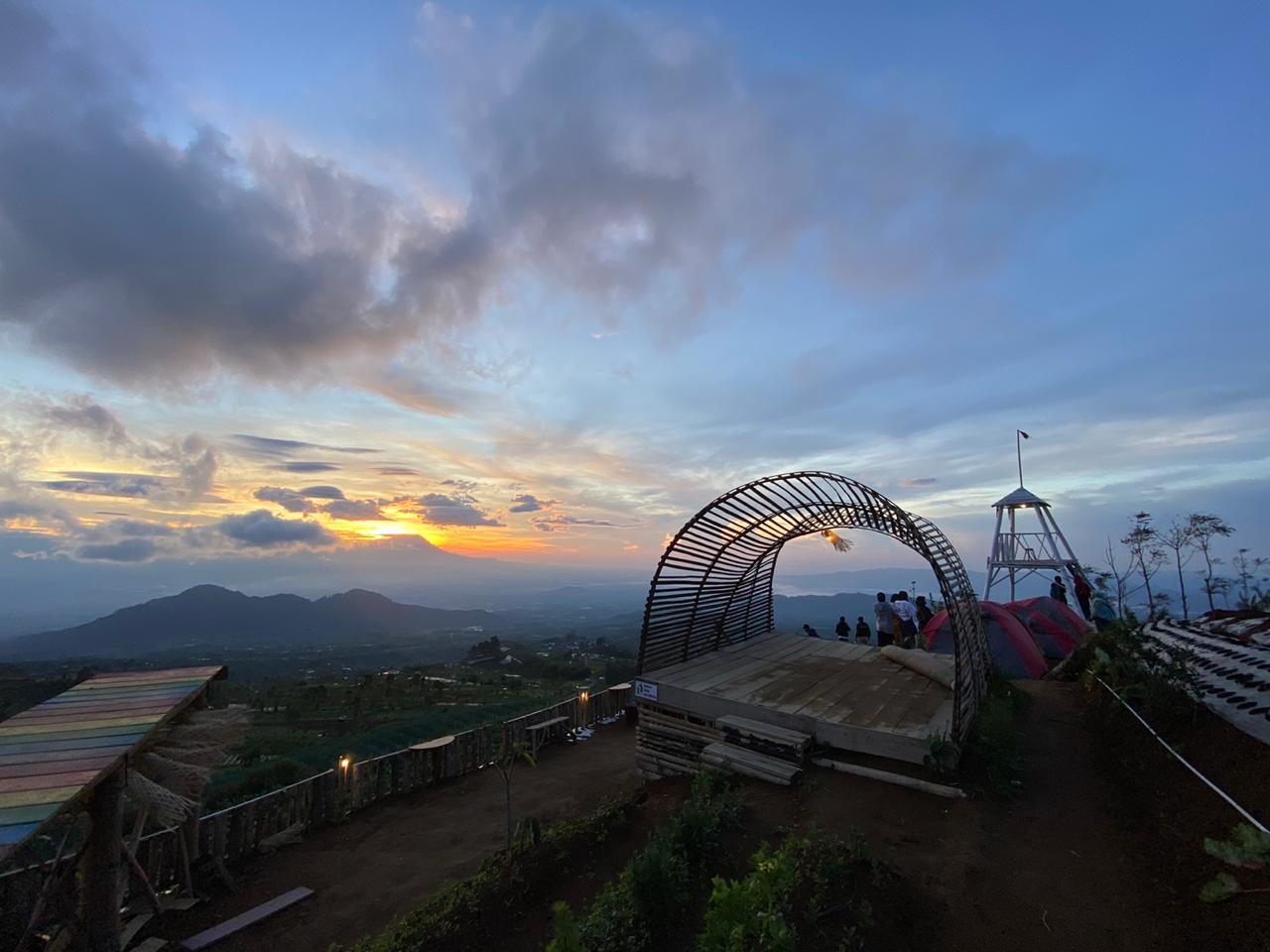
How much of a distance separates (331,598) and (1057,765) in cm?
16303

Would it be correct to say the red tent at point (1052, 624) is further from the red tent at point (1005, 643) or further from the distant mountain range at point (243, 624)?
the distant mountain range at point (243, 624)

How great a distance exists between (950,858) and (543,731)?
854 centimetres

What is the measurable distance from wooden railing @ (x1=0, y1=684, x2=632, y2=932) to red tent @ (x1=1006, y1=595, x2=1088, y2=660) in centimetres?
1415

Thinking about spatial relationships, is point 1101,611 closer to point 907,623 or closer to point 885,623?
point 907,623

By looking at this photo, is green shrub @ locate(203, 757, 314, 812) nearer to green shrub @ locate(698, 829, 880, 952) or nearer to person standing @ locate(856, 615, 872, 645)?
green shrub @ locate(698, 829, 880, 952)

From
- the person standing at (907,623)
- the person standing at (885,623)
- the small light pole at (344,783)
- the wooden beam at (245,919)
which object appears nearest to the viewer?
the wooden beam at (245,919)

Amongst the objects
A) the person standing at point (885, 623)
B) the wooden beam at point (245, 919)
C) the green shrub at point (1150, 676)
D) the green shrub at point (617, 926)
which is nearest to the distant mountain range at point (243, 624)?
the person standing at point (885, 623)

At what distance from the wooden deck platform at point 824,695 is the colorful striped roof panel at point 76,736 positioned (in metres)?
6.42

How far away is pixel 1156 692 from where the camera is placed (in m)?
7.57

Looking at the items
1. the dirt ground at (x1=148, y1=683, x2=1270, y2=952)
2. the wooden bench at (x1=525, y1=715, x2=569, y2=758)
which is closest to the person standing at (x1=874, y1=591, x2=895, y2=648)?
the dirt ground at (x1=148, y1=683, x2=1270, y2=952)

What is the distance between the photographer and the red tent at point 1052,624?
16.1 meters

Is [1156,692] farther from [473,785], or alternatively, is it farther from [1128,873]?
[473,785]

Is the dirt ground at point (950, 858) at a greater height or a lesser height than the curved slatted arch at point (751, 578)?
lesser

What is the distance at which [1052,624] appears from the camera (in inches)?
651
